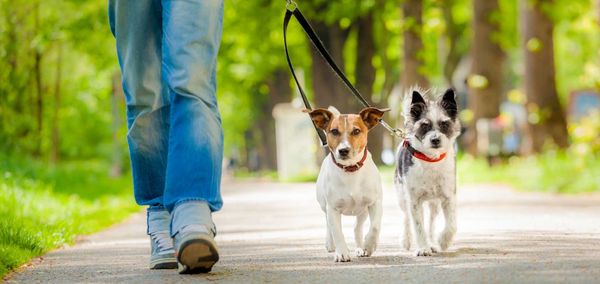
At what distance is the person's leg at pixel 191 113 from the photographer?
574cm

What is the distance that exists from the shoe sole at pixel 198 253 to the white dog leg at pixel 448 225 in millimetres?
2030

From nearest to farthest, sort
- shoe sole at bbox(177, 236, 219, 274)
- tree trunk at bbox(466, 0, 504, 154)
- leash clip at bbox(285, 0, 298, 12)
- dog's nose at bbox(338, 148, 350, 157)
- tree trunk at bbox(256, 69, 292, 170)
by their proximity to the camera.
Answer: shoe sole at bbox(177, 236, 219, 274) < dog's nose at bbox(338, 148, 350, 157) < leash clip at bbox(285, 0, 298, 12) < tree trunk at bbox(466, 0, 504, 154) < tree trunk at bbox(256, 69, 292, 170)

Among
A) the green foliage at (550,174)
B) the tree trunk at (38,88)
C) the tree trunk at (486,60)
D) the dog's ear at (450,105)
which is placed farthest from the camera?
the tree trunk at (486,60)

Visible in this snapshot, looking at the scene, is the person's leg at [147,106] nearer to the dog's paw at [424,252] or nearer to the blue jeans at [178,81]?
the blue jeans at [178,81]

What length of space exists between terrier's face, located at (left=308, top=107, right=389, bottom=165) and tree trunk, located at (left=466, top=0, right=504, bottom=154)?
1805 cm

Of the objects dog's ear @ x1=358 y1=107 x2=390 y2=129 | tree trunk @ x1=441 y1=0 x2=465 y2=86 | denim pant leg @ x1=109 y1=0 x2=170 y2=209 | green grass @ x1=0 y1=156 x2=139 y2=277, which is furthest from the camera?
tree trunk @ x1=441 y1=0 x2=465 y2=86

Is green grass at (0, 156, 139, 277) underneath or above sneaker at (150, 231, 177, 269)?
above

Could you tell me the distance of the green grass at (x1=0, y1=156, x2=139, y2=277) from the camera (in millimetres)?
7902

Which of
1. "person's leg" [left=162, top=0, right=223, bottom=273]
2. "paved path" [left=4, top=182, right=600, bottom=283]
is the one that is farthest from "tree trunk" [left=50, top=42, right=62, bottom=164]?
"person's leg" [left=162, top=0, right=223, bottom=273]

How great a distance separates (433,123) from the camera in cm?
717

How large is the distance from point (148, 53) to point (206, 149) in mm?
723

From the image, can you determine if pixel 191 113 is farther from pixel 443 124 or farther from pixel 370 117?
pixel 443 124

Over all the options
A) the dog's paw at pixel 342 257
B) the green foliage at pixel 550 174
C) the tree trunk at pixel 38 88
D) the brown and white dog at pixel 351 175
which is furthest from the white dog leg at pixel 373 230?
the tree trunk at pixel 38 88

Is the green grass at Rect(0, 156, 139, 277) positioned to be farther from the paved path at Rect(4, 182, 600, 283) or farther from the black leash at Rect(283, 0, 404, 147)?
the black leash at Rect(283, 0, 404, 147)
